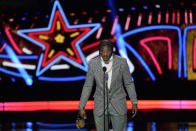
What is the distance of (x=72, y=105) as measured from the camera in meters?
9.27

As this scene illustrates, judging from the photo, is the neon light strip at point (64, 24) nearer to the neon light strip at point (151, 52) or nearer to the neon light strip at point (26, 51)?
the neon light strip at point (26, 51)

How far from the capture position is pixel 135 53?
9047mm

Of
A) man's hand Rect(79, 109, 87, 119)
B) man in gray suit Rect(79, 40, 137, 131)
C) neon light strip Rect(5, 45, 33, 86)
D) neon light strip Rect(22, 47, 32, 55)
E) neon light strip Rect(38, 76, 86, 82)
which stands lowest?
man's hand Rect(79, 109, 87, 119)

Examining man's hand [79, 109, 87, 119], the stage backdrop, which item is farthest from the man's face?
the stage backdrop

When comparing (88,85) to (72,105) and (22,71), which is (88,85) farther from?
(22,71)

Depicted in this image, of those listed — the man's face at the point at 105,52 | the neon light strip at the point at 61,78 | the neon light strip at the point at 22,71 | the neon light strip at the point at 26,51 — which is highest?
the neon light strip at the point at 26,51

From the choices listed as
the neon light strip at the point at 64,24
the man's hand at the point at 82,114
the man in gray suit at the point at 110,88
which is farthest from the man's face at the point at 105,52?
the neon light strip at the point at 64,24

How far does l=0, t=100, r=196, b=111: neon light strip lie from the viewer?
903 centimetres

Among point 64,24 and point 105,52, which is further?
point 64,24

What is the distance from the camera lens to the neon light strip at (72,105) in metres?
9.03

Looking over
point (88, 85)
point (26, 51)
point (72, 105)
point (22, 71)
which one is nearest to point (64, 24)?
A: point (26, 51)

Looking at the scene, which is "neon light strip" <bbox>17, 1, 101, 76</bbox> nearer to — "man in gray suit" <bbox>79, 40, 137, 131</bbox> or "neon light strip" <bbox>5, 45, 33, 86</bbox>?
"neon light strip" <bbox>5, 45, 33, 86</bbox>

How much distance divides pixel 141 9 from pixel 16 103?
3862 millimetres

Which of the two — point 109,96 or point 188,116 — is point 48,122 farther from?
point 109,96
